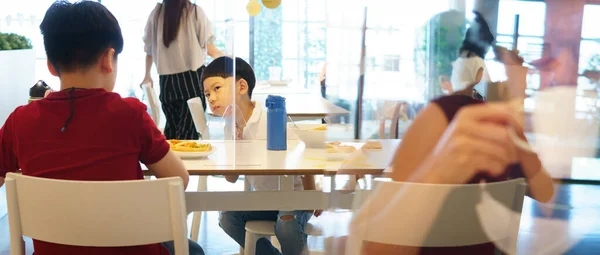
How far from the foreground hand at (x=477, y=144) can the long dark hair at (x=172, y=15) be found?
2.98 m

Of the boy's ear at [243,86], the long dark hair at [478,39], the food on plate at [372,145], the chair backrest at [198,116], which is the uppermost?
the long dark hair at [478,39]

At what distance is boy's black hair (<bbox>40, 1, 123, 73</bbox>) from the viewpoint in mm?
1226

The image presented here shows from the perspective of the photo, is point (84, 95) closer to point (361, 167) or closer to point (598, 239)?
point (361, 167)

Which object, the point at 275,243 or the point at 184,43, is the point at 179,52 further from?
the point at 275,243

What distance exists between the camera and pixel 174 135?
344 centimetres

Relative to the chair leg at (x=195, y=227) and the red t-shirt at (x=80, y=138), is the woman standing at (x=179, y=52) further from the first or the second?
the red t-shirt at (x=80, y=138)

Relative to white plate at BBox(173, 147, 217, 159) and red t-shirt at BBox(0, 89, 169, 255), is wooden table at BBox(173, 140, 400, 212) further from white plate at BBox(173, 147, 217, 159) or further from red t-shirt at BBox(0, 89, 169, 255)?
red t-shirt at BBox(0, 89, 169, 255)

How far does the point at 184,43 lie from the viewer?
3.21m

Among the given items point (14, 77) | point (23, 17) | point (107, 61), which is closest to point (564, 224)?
point (107, 61)

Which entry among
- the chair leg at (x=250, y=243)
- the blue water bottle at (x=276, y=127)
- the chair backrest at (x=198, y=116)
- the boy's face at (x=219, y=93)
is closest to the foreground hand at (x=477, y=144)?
the blue water bottle at (x=276, y=127)

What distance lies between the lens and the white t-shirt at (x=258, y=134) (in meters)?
1.95

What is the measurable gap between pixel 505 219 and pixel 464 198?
0.03 m

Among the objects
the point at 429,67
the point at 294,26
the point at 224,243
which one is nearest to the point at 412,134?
the point at 429,67

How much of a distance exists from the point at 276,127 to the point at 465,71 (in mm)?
1462
